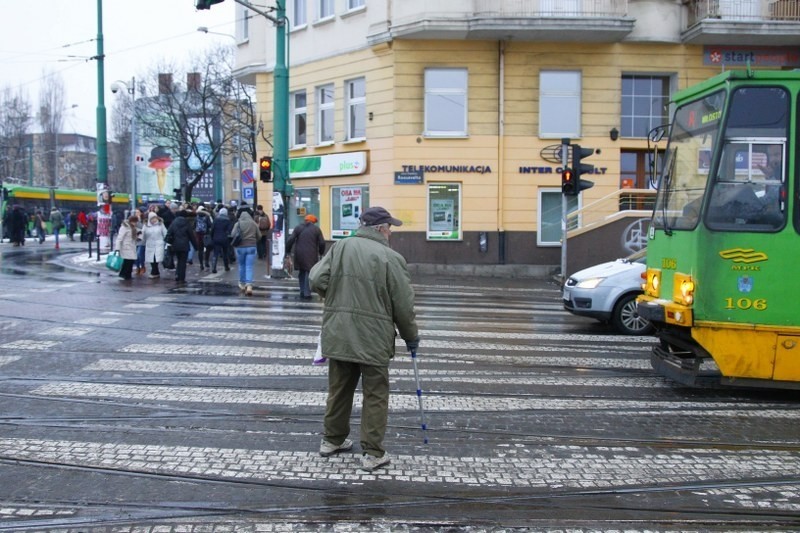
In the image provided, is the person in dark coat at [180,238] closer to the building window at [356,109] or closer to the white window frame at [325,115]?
the building window at [356,109]

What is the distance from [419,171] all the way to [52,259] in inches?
526

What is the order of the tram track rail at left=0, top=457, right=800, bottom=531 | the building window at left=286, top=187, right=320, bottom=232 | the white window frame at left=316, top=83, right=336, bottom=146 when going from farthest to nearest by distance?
1. the building window at left=286, top=187, right=320, bottom=232
2. the white window frame at left=316, top=83, right=336, bottom=146
3. the tram track rail at left=0, top=457, right=800, bottom=531

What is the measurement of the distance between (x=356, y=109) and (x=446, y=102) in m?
3.41

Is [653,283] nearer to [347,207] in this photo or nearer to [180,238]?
[180,238]

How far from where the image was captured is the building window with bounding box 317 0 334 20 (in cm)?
2784

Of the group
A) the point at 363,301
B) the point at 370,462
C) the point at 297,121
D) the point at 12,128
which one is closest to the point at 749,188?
the point at 363,301

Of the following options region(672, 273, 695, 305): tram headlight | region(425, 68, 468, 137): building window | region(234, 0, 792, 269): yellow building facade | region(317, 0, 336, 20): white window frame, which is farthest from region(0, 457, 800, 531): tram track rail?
region(317, 0, 336, 20): white window frame

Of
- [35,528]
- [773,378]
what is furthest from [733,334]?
[35,528]

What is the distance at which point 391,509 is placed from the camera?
5.12m

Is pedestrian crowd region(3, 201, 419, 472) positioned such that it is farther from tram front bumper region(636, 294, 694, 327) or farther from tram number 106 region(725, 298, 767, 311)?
tram number 106 region(725, 298, 767, 311)

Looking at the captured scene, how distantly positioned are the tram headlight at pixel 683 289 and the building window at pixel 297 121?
22.1 meters

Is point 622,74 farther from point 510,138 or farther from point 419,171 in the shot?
point 419,171

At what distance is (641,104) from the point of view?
1004 inches

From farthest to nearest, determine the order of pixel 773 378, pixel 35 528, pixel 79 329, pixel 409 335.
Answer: pixel 79 329, pixel 773 378, pixel 409 335, pixel 35 528
